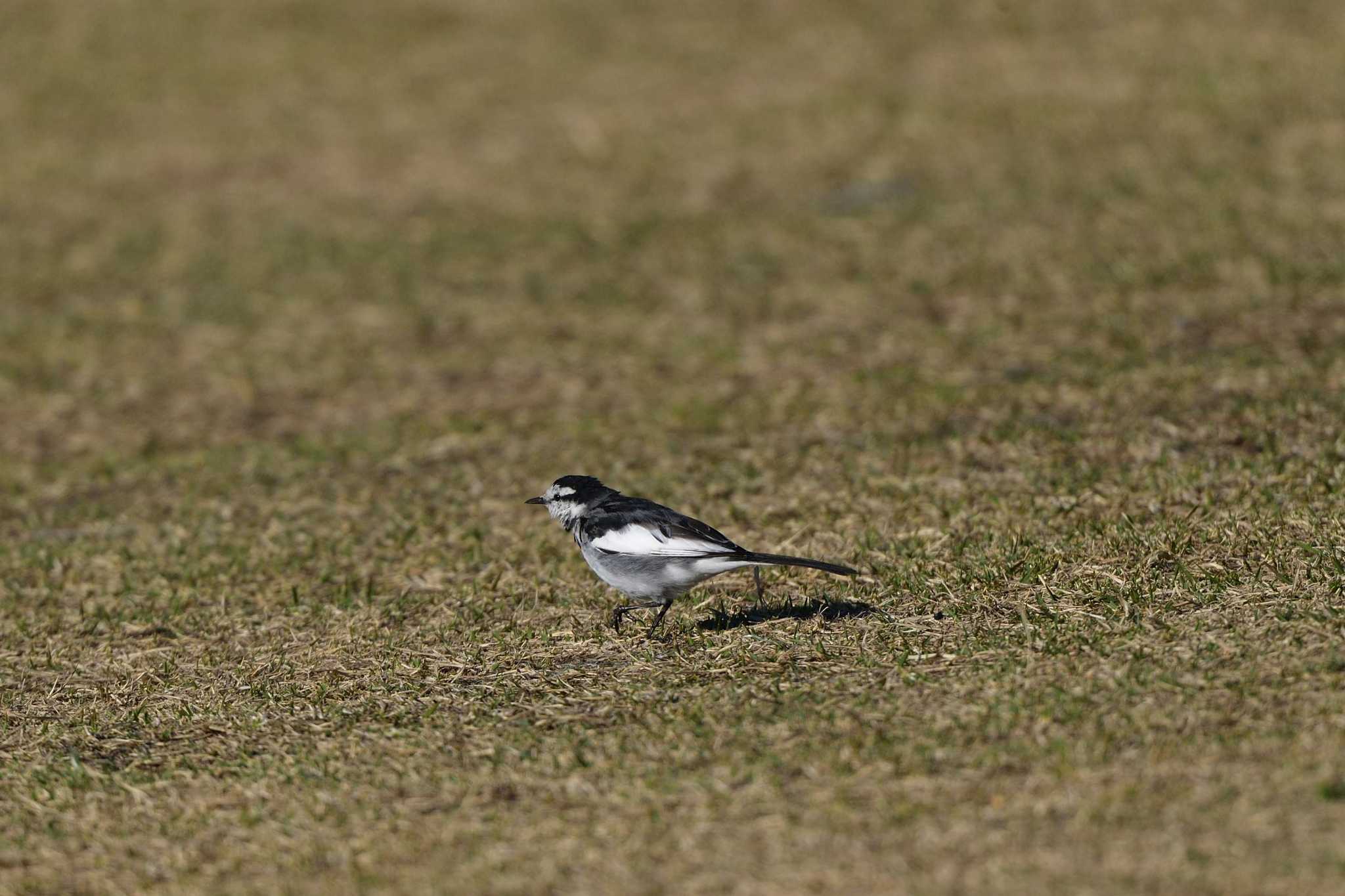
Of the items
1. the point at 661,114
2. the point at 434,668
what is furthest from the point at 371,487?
the point at 661,114

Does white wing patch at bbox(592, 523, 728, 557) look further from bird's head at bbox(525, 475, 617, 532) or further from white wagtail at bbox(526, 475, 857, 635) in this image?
bird's head at bbox(525, 475, 617, 532)

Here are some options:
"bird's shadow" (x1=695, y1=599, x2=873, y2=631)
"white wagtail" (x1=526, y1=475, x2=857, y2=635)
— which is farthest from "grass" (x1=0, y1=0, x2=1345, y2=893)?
"white wagtail" (x1=526, y1=475, x2=857, y2=635)

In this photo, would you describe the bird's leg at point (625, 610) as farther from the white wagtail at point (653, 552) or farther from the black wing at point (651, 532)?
the black wing at point (651, 532)

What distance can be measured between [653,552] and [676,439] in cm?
441

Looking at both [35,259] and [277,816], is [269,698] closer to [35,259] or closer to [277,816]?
[277,816]

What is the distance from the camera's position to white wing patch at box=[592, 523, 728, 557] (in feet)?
24.8

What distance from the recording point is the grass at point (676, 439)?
6.20 metres

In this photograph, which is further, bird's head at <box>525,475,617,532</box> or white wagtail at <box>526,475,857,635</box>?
bird's head at <box>525,475,617,532</box>

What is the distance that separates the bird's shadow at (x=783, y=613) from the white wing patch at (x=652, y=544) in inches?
26.7

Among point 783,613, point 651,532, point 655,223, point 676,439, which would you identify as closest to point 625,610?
point 651,532

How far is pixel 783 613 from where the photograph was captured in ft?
26.9

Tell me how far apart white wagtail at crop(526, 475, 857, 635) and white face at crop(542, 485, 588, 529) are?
118 mm

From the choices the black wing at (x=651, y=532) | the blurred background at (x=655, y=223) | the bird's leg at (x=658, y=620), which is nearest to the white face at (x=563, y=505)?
the black wing at (x=651, y=532)

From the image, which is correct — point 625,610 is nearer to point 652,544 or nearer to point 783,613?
point 652,544
